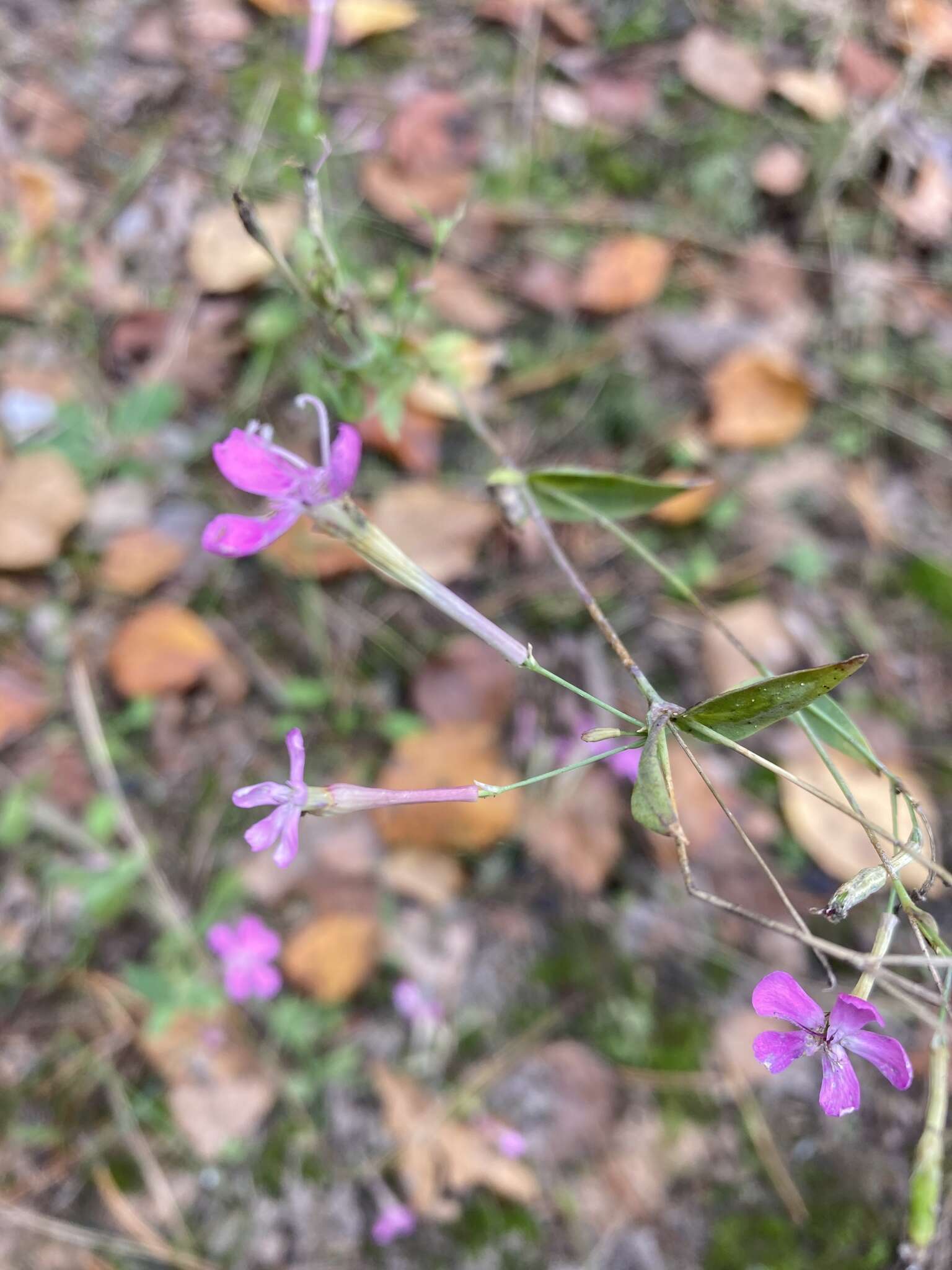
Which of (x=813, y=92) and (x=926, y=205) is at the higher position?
(x=813, y=92)

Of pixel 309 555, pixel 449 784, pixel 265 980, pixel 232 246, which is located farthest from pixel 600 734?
pixel 232 246

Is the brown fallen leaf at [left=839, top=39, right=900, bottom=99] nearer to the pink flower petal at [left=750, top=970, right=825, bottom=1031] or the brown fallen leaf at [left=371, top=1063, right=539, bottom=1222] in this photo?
the pink flower petal at [left=750, top=970, right=825, bottom=1031]

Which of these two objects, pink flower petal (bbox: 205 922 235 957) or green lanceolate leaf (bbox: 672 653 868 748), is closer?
green lanceolate leaf (bbox: 672 653 868 748)

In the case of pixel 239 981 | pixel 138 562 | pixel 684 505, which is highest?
pixel 684 505

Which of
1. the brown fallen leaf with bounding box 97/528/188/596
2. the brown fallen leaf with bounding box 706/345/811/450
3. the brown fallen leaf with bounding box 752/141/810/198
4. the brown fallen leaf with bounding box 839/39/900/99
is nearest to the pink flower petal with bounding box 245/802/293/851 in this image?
the brown fallen leaf with bounding box 97/528/188/596

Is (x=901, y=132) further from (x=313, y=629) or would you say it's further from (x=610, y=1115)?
(x=610, y=1115)

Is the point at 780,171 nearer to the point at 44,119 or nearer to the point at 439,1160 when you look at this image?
the point at 44,119

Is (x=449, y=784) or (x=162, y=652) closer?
(x=449, y=784)
